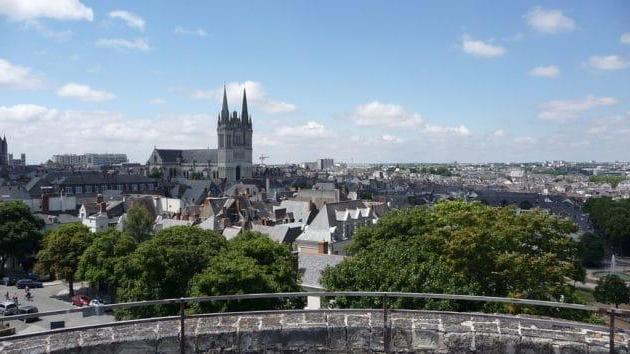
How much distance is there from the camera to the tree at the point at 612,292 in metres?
41.3

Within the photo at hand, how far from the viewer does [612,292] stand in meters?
41.2

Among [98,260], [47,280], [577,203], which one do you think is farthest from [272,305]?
[577,203]

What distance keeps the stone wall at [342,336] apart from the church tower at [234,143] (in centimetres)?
13486

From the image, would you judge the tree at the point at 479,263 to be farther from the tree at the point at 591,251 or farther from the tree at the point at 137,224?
the tree at the point at 591,251

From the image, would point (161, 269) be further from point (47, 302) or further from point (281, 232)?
point (281, 232)

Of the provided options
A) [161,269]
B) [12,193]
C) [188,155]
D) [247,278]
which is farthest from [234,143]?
[247,278]

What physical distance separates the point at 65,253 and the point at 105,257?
6858 millimetres

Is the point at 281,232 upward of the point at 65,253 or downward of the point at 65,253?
upward

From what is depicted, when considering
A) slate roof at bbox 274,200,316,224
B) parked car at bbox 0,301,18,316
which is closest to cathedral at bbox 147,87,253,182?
slate roof at bbox 274,200,316,224

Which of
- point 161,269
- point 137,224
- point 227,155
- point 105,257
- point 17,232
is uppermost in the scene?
point 227,155

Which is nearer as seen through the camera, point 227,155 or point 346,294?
point 346,294

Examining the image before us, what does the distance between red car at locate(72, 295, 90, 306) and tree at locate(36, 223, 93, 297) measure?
1.90m

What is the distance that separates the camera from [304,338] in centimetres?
817

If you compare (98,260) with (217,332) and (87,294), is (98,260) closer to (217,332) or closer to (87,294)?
(87,294)
